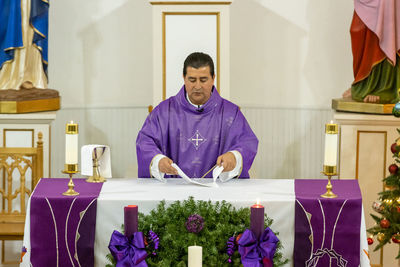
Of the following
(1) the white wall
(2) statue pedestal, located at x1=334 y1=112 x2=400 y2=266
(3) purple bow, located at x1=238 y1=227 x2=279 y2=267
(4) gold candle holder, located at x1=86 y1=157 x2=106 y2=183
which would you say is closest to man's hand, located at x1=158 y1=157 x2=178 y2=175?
(4) gold candle holder, located at x1=86 y1=157 x2=106 y2=183

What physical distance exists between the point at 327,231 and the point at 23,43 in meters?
3.65

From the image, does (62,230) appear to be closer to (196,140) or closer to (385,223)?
(196,140)

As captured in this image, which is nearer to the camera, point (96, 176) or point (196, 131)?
point (96, 176)

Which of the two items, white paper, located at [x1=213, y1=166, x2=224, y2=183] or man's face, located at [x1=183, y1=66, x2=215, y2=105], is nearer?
white paper, located at [x1=213, y1=166, x2=224, y2=183]

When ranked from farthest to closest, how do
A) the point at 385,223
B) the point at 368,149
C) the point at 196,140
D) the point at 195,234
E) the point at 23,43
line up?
the point at 23,43 → the point at 368,149 → the point at 385,223 → the point at 196,140 → the point at 195,234

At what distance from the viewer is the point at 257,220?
9.12 feet

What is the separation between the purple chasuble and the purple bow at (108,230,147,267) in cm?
124

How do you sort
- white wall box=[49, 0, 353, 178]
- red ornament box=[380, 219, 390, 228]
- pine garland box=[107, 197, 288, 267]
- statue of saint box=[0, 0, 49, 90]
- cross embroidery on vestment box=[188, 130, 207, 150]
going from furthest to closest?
white wall box=[49, 0, 353, 178] → statue of saint box=[0, 0, 49, 90] → red ornament box=[380, 219, 390, 228] → cross embroidery on vestment box=[188, 130, 207, 150] → pine garland box=[107, 197, 288, 267]

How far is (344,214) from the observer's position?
3.19 meters

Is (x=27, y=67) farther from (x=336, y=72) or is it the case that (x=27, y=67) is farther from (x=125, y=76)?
(x=336, y=72)

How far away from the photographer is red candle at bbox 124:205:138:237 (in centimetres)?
279

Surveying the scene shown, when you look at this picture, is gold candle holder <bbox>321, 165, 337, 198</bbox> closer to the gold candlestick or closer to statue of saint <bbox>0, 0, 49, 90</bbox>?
the gold candlestick

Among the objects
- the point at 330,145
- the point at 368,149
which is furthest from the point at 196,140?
the point at 368,149

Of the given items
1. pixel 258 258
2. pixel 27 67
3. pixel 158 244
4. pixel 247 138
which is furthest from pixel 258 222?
pixel 27 67
